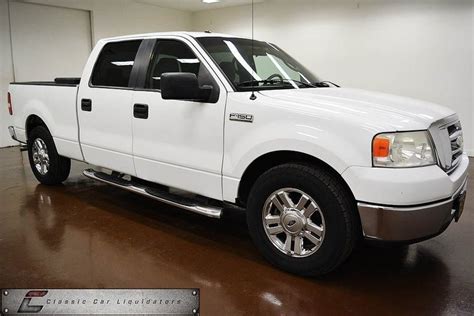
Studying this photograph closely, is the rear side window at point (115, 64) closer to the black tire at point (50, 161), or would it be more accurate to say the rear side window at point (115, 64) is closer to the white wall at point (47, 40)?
the black tire at point (50, 161)

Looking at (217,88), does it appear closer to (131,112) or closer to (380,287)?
(131,112)

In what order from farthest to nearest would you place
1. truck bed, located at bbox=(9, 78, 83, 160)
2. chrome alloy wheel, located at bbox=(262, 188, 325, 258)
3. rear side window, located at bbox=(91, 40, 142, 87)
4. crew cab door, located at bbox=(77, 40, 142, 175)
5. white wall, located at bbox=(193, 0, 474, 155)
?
white wall, located at bbox=(193, 0, 474, 155)
truck bed, located at bbox=(9, 78, 83, 160)
rear side window, located at bbox=(91, 40, 142, 87)
crew cab door, located at bbox=(77, 40, 142, 175)
chrome alloy wheel, located at bbox=(262, 188, 325, 258)

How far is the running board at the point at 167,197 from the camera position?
321 centimetres

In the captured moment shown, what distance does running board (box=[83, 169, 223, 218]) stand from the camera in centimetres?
321

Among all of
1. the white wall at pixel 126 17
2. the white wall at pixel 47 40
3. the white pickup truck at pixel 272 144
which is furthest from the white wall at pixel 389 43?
the white pickup truck at pixel 272 144

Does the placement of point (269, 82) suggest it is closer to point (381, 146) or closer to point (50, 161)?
point (381, 146)

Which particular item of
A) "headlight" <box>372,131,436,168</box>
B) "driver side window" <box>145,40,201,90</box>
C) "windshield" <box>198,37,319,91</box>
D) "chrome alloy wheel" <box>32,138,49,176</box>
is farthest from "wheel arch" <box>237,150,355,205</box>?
"chrome alloy wheel" <box>32,138,49,176</box>

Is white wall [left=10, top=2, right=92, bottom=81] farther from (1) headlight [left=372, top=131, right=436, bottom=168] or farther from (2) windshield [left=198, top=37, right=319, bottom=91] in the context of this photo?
(1) headlight [left=372, top=131, right=436, bottom=168]

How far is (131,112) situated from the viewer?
3742 mm

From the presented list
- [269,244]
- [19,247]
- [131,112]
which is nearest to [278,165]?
[269,244]

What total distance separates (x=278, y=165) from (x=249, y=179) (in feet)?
1.03

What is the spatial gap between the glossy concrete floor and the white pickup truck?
26 cm

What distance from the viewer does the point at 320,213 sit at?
266cm

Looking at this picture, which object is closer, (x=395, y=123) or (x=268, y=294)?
(x=395, y=123)
